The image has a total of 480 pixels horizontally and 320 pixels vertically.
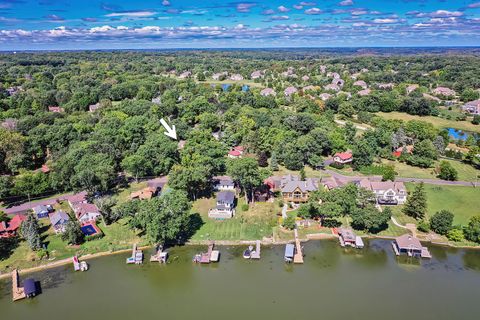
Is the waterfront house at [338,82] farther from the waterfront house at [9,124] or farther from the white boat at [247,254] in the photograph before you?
the white boat at [247,254]

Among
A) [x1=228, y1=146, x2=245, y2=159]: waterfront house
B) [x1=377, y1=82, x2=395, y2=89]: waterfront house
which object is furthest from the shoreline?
[x1=377, y1=82, x2=395, y2=89]: waterfront house

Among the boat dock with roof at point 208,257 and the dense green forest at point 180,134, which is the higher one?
the dense green forest at point 180,134

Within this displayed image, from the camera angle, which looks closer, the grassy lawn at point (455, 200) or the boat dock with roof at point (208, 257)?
the boat dock with roof at point (208, 257)

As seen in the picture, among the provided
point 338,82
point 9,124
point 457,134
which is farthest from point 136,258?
point 338,82

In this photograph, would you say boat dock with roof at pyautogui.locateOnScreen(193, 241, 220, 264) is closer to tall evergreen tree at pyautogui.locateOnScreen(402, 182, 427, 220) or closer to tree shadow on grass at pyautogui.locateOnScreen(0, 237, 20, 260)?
tree shadow on grass at pyautogui.locateOnScreen(0, 237, 20, 260)

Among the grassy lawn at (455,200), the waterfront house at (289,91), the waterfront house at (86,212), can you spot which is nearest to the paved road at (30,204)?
the waterfront house at (86,212)

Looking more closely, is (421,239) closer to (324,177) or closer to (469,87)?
(324,177)
